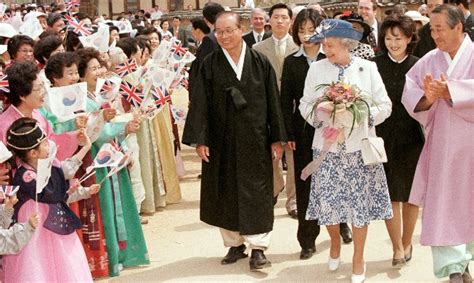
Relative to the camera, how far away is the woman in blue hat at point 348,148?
532 centimetres

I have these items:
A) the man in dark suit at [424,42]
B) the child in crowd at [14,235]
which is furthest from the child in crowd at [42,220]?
the man in dark suit at [424,42]

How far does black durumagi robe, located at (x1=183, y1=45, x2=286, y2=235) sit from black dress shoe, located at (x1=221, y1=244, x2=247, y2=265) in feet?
0.93

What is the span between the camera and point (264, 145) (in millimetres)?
5867

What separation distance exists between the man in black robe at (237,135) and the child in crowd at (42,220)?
1368 millimetres

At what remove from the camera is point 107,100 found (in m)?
5.87

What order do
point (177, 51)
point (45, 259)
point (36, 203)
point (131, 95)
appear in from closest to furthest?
point (36, 203) < point (45, 259) < point (131, 95) < point (177, 51)

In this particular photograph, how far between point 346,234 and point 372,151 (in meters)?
1.35

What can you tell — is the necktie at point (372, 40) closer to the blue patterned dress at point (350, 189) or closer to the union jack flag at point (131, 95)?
the union jack flag at point (131, 95)

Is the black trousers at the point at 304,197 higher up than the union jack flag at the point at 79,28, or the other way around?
the union jack flag at the point at 79,28

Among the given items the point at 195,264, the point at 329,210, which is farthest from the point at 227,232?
the point at 329,210

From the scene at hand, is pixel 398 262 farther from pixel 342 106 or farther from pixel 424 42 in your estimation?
pixel 424 42

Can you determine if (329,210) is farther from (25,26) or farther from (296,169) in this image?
(25,26)

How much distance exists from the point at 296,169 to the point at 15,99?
7.28ft

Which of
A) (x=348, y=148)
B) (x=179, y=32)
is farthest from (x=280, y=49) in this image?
(x=179, y=32)
